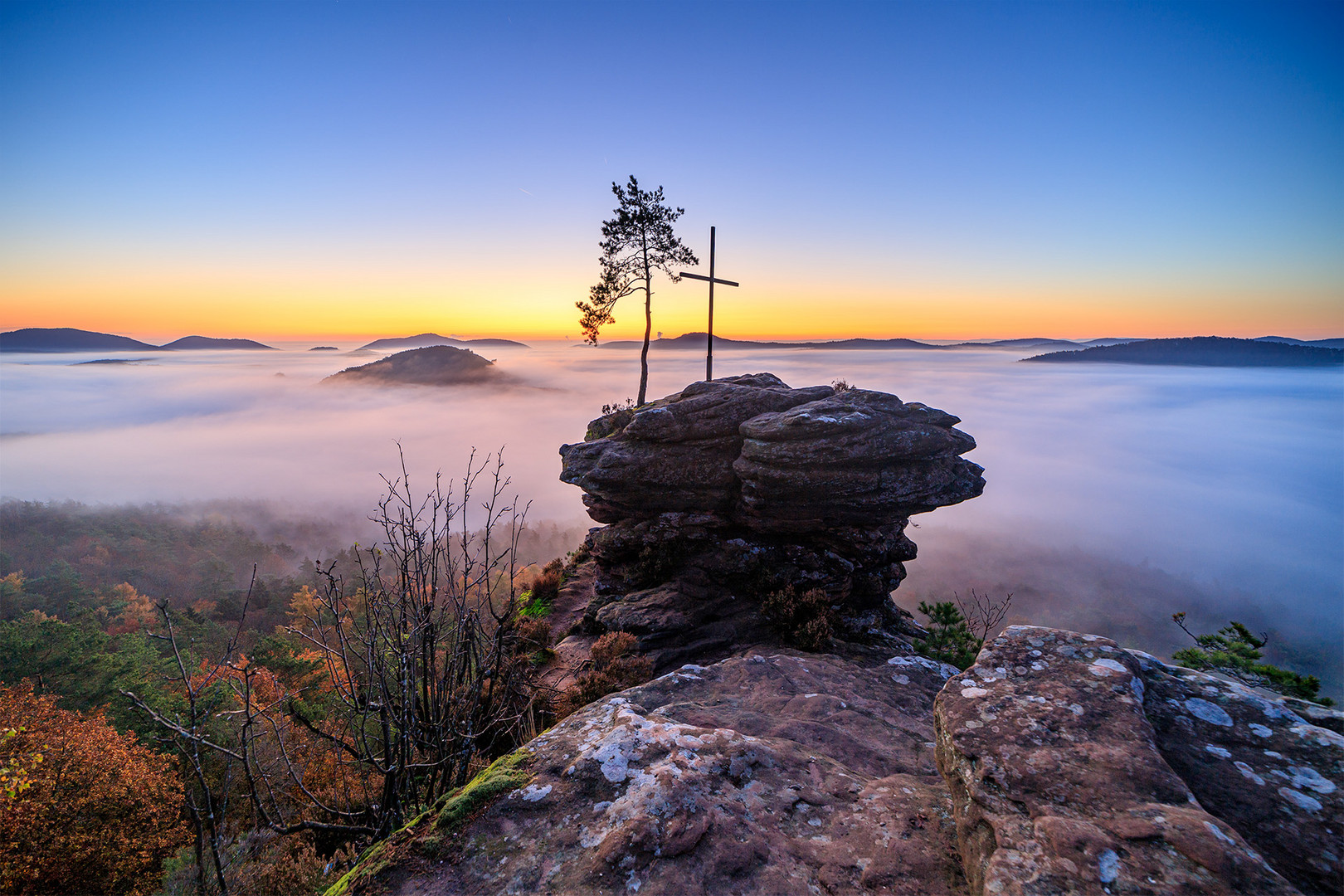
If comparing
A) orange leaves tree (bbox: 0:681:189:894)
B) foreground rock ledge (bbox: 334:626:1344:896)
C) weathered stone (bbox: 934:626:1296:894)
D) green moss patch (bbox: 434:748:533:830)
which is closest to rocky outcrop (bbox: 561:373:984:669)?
foreground rock ledge (bbox: 334:626:1344:896)

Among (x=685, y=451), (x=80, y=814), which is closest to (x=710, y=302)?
(x=685, y=451)

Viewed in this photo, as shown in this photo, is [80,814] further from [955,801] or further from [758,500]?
[955,801]

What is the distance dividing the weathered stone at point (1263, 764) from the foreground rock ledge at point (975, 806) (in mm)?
11

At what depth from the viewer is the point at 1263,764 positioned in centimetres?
317

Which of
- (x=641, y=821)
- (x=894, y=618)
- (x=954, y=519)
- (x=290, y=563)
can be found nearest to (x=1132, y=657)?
(x=641, y=821)

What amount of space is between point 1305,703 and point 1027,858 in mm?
3092

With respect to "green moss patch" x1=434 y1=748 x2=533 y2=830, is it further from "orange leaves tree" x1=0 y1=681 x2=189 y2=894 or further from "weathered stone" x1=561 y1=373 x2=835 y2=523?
"orange leaves tree" x1=0 y1=681 x2=189 y2=894

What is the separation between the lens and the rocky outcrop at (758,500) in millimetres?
12375

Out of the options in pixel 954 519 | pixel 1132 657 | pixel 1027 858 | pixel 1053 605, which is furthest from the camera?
pixel 954 519

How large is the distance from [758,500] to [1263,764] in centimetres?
1007

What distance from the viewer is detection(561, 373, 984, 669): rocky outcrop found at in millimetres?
12375

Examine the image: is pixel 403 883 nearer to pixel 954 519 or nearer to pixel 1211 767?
pixel 1211 767

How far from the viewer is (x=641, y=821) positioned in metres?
3.28

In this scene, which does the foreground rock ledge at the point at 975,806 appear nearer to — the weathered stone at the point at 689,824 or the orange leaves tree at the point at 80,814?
the weathered stone at the point at 689,824
